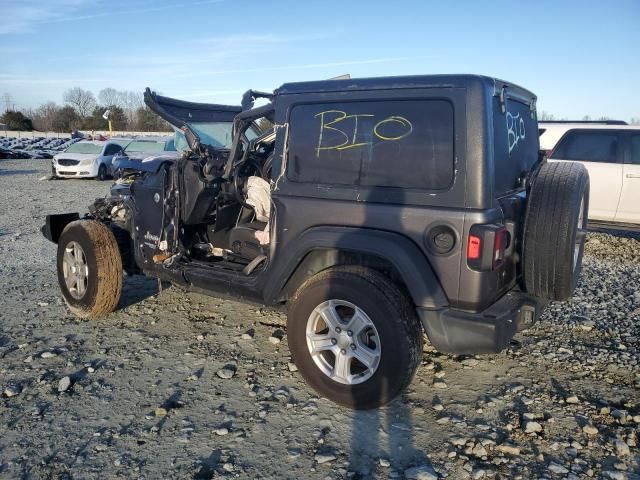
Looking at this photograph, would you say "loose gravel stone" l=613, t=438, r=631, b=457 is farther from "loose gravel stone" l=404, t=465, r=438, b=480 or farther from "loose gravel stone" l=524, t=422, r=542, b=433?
"loose gravel stone" l=404, t=465, r=438, b=480

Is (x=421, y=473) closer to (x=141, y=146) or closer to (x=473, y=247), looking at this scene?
(x=473, y=247)

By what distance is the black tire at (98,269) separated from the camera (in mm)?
4699

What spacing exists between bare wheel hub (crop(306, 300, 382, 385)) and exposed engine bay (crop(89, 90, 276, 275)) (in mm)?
880

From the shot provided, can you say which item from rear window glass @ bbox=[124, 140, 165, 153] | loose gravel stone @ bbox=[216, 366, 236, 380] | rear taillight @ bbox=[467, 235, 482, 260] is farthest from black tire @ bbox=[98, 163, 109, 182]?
rear taillight @ bbox=[467, 235, 482, 260]

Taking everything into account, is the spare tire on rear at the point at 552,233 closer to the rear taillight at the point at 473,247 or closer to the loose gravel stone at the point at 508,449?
the rear taillight at the point at 473,247

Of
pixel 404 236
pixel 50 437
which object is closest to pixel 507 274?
pixel 404 236

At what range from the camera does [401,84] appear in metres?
3.13

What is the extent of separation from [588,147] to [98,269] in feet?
24.6

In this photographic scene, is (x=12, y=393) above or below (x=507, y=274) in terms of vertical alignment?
below

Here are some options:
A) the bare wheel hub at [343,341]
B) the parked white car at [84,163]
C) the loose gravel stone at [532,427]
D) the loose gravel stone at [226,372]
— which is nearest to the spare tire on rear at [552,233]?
the loose gravel stone at [532,427]

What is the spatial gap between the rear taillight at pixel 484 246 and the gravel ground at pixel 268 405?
1.04 meters

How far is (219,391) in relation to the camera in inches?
141

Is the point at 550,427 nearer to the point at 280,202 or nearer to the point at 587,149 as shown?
the point at 280,202

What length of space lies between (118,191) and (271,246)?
2309 mm
